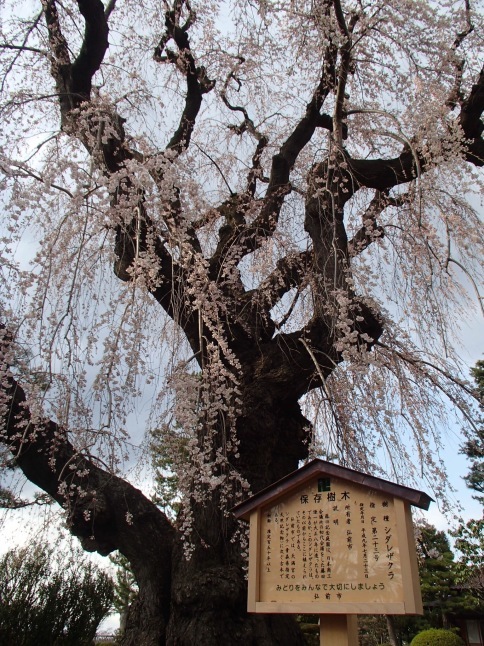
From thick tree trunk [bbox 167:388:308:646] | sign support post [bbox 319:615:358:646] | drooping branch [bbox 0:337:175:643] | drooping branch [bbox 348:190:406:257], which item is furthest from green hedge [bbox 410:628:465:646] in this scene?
sign support post [bbox 319:615:358:646]

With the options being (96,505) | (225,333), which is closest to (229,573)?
(96,505)

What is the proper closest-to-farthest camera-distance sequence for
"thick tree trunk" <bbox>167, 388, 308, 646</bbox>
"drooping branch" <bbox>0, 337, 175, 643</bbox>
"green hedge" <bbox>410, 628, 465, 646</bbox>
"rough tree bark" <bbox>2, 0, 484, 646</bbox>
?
1. "thick tree trunk" <bbox>167, 388, 308, 646</bbox>
2. "rough tree bark" <bbox>2, 0, 484, 646</bbox>
3. "drooping branch" <bbox>0, 337, 175, 643</bbox>
4. "green hedge" <bbox>410, 628, 465, 646</bbox>

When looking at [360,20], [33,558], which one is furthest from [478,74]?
[33,558]

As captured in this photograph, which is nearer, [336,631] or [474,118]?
[336,631]

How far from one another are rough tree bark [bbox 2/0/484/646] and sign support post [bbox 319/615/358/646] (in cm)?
111

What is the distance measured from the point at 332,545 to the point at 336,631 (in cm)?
39

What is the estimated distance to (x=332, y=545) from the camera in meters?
2.56

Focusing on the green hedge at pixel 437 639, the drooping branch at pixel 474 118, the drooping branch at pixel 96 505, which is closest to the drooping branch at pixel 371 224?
the drooping branch at pixel 474 118

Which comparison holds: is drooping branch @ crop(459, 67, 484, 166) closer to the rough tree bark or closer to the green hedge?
the rough tree bark

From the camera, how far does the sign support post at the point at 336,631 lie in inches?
95.6

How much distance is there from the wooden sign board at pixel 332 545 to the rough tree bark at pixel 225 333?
2.89 feet

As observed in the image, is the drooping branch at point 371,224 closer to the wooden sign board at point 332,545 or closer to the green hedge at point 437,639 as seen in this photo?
the wooden sign board at point 332,545

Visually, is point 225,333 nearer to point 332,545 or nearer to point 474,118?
point 332,545

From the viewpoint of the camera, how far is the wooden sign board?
A: 2.34 metres
